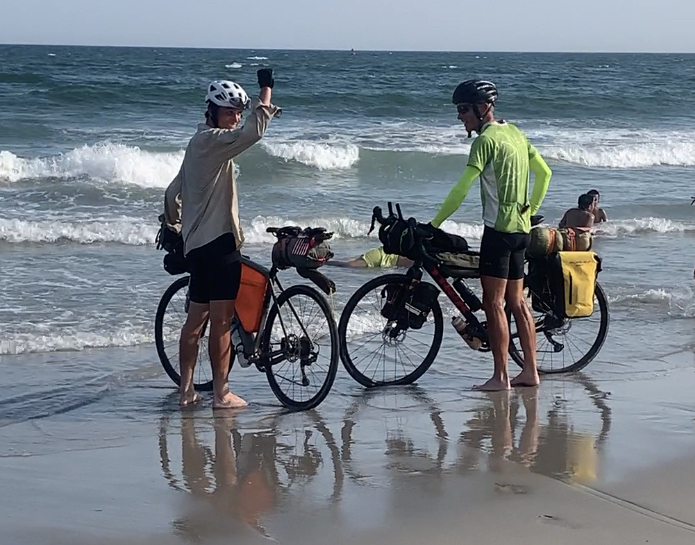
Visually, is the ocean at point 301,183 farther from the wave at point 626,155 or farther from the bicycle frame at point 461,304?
the bicycle frame at point 461,304

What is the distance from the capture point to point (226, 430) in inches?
207

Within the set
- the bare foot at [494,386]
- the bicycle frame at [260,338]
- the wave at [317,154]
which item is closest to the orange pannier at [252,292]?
the bicycle frame at [260,338]

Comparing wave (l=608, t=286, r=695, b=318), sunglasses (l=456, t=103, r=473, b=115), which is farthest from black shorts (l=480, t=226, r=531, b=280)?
wave (l=608, t=286, r=695, b=318)

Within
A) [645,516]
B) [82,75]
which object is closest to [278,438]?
[645,516]

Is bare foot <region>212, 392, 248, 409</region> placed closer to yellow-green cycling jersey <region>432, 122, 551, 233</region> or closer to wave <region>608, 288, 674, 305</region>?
yellow-green cycling jersey <region>432, 122, 551, 233</region>

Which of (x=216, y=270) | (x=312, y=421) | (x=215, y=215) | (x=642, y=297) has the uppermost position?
(x=215, y=215)

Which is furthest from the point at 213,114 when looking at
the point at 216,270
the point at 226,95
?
the point at 216,270

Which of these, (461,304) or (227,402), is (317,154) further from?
(227,402)

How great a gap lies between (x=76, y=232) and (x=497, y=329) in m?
6.85

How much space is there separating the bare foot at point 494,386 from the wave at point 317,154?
43.6 feet

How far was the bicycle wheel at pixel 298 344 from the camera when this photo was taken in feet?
18.4

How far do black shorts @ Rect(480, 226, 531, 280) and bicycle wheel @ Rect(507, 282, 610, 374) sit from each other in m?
0.56

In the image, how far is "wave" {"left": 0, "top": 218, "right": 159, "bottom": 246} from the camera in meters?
11.3

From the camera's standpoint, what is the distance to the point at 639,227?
13359 millimetres
